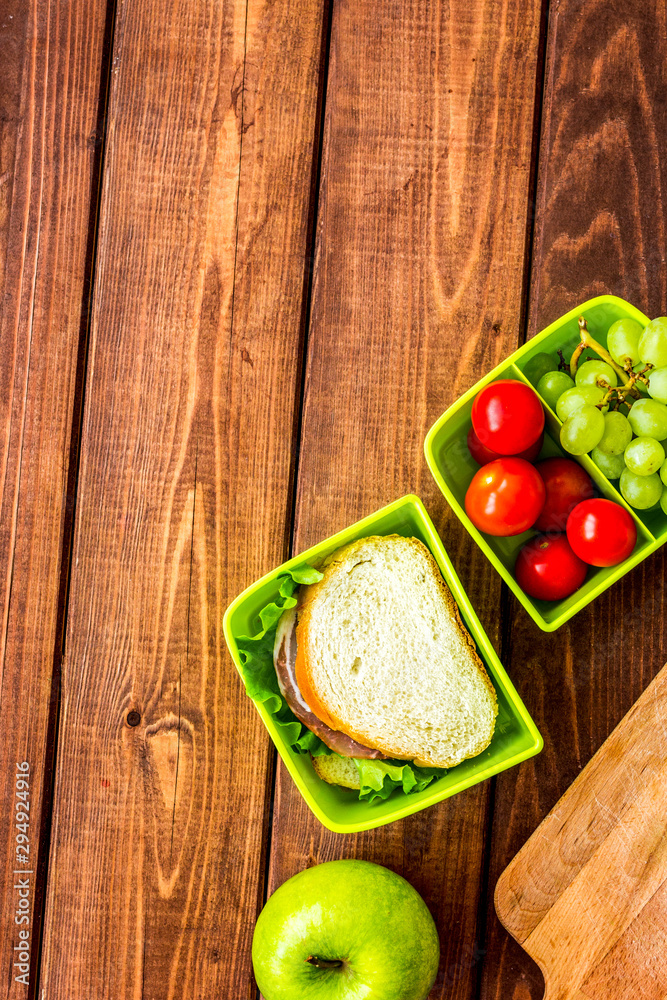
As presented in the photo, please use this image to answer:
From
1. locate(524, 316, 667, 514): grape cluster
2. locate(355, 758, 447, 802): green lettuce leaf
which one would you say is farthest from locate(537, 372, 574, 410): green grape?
locate(355, 758, 447, 802): green lettuce leaf

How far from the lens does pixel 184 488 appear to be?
876 mm

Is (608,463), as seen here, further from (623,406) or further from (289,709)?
(289,709)

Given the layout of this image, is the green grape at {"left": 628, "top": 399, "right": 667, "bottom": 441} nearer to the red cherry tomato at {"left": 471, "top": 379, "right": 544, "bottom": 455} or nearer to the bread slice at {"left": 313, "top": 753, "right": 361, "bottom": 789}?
the red cherry tomato at {"left": 471, "top": 379, "right": 544, "bottom": 455}


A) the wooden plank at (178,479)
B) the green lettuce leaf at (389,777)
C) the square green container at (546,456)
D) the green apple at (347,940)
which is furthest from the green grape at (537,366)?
the green apple at (347,940)

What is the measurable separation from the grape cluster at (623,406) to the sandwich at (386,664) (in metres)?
0.20

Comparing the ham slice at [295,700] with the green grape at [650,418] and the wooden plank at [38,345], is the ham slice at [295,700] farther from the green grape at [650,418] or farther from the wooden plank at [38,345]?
the green grape at [650,418]

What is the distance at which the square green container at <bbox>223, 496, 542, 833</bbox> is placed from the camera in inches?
30.0

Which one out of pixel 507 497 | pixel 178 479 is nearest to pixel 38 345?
pixel 178 479

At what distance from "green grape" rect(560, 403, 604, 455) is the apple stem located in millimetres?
548

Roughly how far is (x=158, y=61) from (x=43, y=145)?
16cm

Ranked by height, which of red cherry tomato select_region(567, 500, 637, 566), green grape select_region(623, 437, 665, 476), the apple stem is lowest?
the apple stem

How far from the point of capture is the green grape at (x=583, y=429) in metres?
0.72

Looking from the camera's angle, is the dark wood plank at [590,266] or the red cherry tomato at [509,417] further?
the dark wood plank at [590,266]

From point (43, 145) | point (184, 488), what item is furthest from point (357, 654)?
point (43, 145)
